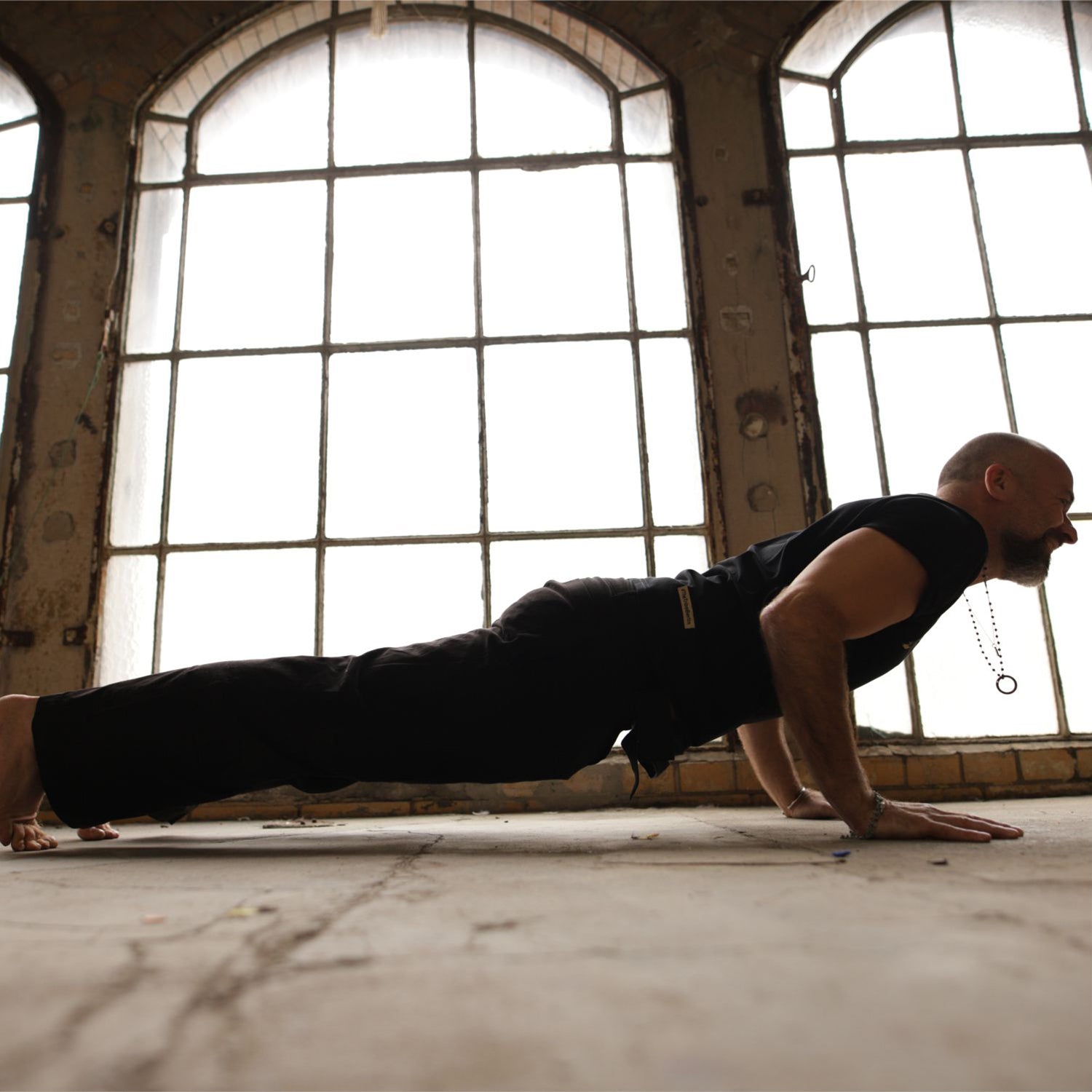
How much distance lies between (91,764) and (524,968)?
52.2 inches

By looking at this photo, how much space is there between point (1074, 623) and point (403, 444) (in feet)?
8.21

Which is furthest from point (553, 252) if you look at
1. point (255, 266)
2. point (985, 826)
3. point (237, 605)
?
point (985, 826)

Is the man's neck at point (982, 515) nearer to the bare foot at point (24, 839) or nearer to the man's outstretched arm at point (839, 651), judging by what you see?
the man's outstretched arm at point (839, 651)

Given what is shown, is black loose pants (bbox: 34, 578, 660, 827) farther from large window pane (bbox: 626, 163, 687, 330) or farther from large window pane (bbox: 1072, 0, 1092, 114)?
large window pane (bbox: 1072, 0, 1092, 114)

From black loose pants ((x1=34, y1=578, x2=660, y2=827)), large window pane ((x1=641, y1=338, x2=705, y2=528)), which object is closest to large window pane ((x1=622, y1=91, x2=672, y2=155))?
large window pane ((x1=641, y1=338, x2=705, y2=528))

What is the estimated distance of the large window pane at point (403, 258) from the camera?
320 cm

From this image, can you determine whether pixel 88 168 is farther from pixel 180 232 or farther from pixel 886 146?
pixel 886 146

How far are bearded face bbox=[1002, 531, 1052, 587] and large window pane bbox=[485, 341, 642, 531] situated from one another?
1.48m

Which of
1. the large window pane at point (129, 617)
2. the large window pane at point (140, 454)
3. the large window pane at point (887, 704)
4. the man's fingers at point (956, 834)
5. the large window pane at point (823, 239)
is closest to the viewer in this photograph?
the man's fingers at point (956, 834)

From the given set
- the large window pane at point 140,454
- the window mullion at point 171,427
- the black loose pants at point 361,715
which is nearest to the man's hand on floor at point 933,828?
the black loose pants at point 361,715

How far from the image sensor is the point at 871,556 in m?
1.38

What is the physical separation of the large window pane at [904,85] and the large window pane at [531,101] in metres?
1.05

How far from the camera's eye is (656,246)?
327 centimetres

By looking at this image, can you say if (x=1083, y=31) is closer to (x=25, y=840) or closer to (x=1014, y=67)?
(x=1014, y=67)
